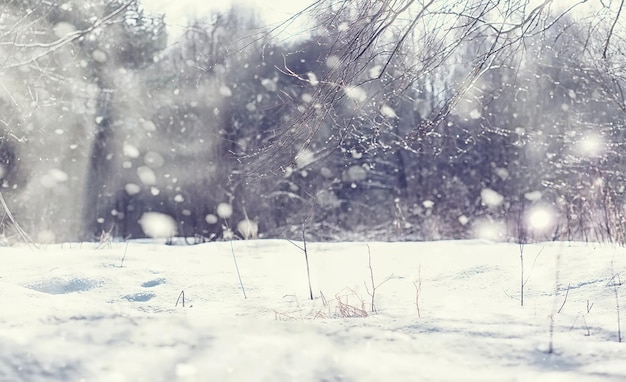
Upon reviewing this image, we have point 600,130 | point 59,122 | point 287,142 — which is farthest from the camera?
point 59,122

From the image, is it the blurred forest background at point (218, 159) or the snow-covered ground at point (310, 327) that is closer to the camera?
the snow-covered ground at point (310, 327)

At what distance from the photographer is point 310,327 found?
2.15 metres

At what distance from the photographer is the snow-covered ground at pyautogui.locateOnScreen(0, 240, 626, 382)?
1.68 metres

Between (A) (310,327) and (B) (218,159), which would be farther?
(B) (218,159)

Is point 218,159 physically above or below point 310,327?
above

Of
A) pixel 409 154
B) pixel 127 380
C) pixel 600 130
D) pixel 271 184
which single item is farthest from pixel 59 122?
pixel 127 380

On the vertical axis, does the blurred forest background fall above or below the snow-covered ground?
above

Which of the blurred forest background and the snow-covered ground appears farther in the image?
the blurred forest background

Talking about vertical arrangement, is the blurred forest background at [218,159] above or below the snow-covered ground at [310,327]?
above

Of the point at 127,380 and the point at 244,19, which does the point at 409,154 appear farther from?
the point at 127,380

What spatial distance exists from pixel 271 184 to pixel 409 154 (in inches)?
218

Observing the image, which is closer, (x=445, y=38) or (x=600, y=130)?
(x=445, y=38)

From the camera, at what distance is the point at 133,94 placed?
18.2 metres

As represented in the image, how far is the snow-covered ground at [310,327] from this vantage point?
168cm
